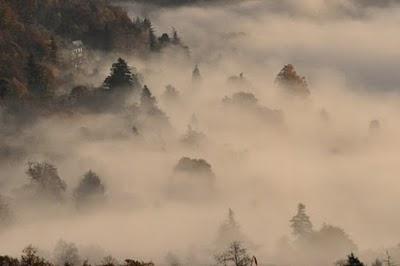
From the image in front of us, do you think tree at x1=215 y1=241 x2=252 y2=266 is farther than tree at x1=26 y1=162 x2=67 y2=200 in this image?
No

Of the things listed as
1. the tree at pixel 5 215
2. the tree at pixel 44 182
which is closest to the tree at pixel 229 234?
the tree at pixel 44 182

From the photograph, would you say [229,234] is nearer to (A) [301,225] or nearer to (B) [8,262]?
(A) [301,225]

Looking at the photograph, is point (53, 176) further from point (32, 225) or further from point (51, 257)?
point (51, 257)

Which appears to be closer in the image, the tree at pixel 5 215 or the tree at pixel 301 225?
the tree at pixel 301 225

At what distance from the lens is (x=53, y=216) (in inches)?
7687

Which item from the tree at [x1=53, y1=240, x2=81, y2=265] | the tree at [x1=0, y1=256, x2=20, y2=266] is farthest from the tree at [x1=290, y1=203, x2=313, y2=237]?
the tree at [x1=0, y1=256, x2=20, y2=266]

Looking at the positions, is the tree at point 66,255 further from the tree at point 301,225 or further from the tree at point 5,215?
the tree at point 301,225

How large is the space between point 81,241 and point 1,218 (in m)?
18.7

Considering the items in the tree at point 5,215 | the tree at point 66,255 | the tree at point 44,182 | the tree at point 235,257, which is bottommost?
the tree at point 235,257

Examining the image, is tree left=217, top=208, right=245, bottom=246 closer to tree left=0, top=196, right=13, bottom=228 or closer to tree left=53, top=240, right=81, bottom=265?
tree left=53, top=240, right=81, bottom=265

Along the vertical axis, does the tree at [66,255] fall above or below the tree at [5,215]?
below

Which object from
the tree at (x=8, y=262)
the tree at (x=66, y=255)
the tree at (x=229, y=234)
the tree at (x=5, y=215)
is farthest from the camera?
the tree at (x=5, y=215)

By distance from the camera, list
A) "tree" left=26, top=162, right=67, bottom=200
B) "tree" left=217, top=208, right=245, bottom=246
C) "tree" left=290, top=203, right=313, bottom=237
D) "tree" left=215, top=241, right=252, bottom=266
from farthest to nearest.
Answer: "tree" left=26, top=162, right=67, bottom=200 < "tree" left=290, top=203, right=313, bottom=237 < "tree" left=217, top=208, right=245, bottom=246 < "tree" left=215, top=241, right=252, bottom=266

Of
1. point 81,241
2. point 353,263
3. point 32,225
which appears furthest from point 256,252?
point 353,263
